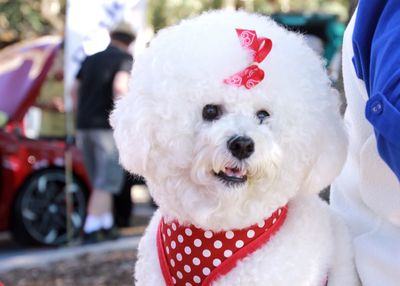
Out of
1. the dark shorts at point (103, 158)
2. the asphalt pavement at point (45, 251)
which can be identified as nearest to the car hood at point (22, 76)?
the dark shorts at point (103, 158)

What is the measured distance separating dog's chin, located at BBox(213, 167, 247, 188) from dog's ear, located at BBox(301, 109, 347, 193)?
181mm

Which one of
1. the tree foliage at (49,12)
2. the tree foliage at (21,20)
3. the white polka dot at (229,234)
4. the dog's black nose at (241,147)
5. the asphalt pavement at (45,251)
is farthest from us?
the tree foliage at (21,20)

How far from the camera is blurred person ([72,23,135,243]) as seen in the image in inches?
262

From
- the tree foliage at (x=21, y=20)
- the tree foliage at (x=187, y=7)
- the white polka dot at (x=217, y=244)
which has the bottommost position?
the tree foliage at (x=187, y=7)

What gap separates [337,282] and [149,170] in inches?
21.4

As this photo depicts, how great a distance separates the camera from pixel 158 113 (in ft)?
5.95

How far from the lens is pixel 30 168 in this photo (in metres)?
6.76

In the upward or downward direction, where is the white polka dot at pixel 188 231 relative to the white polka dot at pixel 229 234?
downward

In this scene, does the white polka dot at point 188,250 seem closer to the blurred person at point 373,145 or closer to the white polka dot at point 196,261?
the white polka dot at point 196,261

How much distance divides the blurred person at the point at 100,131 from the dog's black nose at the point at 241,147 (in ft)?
16.0

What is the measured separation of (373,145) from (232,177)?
0.33m

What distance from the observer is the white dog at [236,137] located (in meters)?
1.79

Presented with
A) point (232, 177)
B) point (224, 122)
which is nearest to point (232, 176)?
point (232, 177)

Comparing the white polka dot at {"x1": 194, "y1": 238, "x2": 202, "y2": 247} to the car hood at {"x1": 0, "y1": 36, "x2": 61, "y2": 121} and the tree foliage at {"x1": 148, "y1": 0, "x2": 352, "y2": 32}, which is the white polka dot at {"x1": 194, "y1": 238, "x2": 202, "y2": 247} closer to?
the car hood at {"x1": 0, "y1": 36, "x2": 61, "y2": 121}
